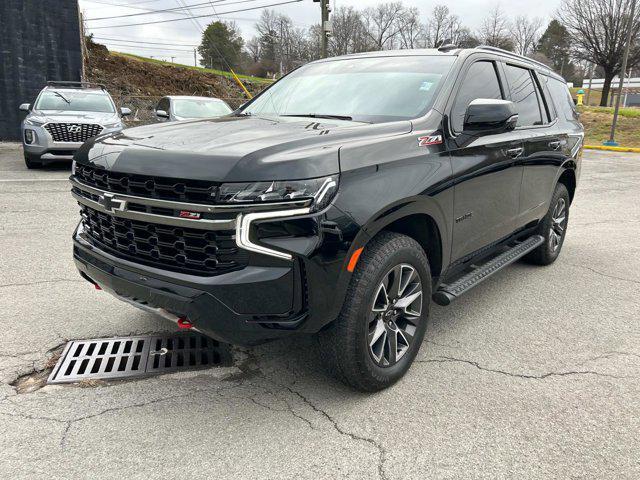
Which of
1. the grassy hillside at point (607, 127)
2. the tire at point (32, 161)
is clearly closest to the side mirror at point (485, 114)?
the tire at point (32, 161)

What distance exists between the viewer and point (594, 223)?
7.41 meters

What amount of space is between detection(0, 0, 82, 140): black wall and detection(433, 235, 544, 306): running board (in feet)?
61.2

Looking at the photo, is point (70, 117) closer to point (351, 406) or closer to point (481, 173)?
point (481, 173)

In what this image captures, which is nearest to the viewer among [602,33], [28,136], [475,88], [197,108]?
[475,88]

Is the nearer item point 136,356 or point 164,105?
point 136,356

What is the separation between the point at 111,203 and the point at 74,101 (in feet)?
34.1

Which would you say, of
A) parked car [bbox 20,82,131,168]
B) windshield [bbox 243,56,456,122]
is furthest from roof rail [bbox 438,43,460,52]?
parked car [bbox 20,82,131,168]

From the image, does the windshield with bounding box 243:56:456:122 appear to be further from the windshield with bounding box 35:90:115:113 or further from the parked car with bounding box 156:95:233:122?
the windshield with bounding box 35:90:115:113

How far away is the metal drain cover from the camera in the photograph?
10.2 feet

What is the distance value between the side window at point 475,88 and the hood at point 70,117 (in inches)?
354

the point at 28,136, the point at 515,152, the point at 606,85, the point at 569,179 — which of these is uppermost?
the point at 606,85

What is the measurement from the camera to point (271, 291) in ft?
7.69

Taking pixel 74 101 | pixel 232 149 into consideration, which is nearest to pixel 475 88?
pixel 232 149

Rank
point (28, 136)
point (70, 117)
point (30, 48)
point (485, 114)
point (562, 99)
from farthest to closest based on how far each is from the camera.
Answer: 1. point (30, 48)
2. point (70, 117)
3. point (28, 136)
4. point (562, 99)
5. point (485, 114)
